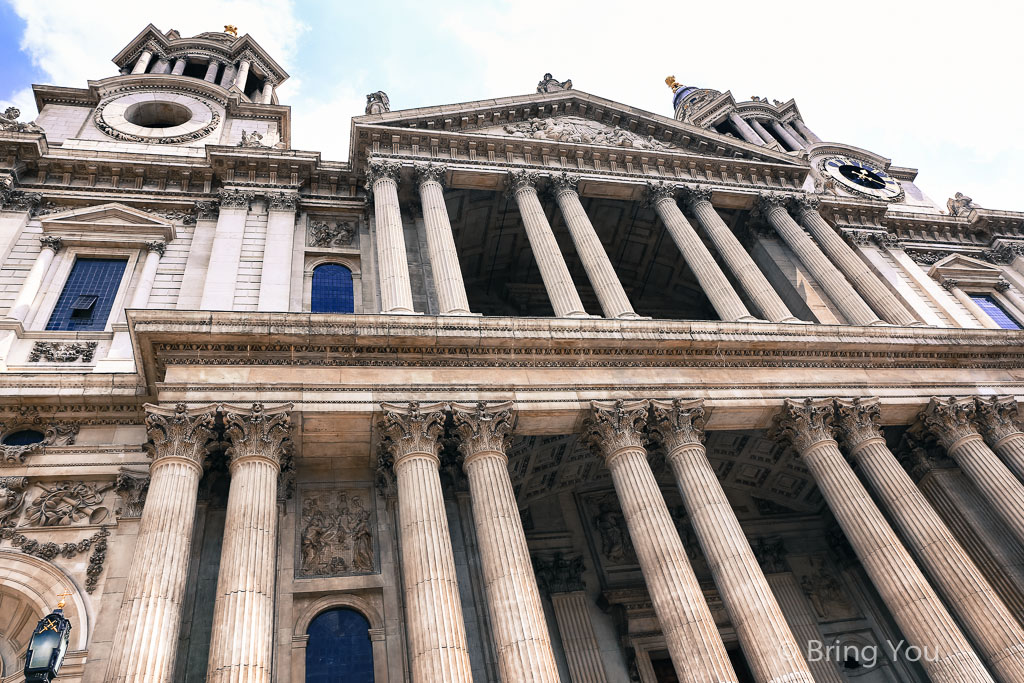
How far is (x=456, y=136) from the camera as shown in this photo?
2288 centimetres

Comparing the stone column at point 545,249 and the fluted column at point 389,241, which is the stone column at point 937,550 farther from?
the fluted column at point 389,241

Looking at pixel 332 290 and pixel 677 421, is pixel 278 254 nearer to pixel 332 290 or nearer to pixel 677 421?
pixel 332 290

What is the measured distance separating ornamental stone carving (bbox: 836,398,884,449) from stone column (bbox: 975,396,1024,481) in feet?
10.5

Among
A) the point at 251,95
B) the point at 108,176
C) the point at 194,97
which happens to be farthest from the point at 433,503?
the point at 251,95

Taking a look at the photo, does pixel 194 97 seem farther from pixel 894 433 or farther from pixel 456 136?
pixel 894 433

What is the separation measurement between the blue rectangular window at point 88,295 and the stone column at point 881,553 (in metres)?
17.2

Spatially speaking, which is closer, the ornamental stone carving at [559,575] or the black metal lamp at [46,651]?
the black metal lamp at [46,651]

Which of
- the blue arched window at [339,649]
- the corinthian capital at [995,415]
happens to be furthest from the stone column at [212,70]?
the corinthian capital at [995,415]

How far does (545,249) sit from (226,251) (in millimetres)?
8680

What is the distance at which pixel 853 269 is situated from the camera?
22.7 meters

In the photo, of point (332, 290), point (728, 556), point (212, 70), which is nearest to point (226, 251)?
point (332, 290)

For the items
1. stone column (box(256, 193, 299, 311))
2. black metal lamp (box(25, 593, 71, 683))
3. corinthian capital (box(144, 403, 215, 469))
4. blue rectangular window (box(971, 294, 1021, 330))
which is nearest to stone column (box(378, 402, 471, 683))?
corinthian capital (box(144, 403, 215, 469))

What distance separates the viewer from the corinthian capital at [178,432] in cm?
1331

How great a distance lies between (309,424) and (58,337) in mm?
7471
